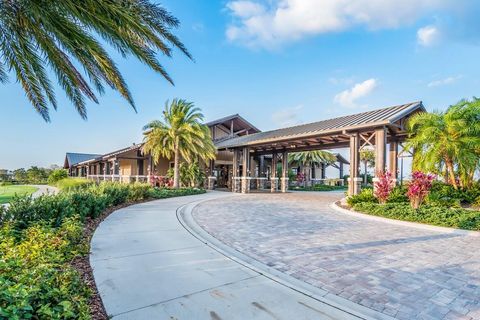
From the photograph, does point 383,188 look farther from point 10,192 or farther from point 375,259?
point 10,192

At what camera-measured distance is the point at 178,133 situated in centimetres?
1889

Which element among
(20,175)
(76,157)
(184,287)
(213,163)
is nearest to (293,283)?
(184,287)

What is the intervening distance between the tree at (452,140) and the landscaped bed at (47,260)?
11.7m

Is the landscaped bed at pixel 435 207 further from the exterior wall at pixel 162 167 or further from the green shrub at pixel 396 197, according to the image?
the exterior wall at pixel 162 167

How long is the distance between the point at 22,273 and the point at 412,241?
23.8 ft

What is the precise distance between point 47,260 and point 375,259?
5117mm

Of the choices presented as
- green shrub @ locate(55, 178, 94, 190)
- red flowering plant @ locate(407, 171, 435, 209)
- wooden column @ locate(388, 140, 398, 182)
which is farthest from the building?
red flowering plant @ locate(407, 171, 435, 209)

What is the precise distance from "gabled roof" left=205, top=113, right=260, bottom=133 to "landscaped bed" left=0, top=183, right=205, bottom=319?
59.6ft

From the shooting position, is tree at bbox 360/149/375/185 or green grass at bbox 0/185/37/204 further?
tree at bbox 360/149/375/185

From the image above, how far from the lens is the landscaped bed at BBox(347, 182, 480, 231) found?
7.96 metres

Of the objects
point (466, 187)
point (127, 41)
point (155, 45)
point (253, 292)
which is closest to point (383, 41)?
point (466, 187)

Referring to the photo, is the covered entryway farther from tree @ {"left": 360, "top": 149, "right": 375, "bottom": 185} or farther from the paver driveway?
tree @ {"left": 360, "top": 149, "right": 375, "bottom": 185}

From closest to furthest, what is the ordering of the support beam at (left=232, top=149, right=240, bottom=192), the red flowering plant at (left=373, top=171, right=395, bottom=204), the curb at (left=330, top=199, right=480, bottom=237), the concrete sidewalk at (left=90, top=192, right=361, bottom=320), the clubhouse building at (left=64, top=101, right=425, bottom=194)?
1. the concrete sidewalk at (left=90, top=192, right=361, bottom=320)
2. the curb at (left=330, top=199, right=480, bottom=237)
3. the red flowering plant at (left=373, top=171, right=395, bottom=204)
4. the clubhouse building at (left=64, top=101, right=425, bottom=194)
5. the support beam at (left=232, top=149, right=240, bottom=192)

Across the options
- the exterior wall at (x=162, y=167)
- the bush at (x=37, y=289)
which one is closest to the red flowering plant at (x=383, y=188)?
the bush at (x=37, y=289)
